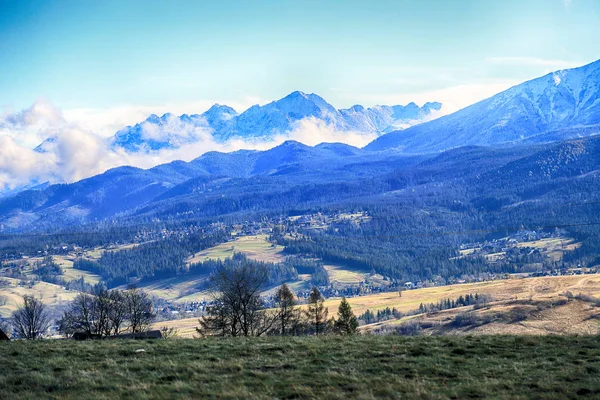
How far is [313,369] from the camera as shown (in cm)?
1948

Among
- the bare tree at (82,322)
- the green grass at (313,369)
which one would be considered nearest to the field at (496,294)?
the bare tree at (82,322)

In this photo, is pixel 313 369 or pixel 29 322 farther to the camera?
pixel 29 322

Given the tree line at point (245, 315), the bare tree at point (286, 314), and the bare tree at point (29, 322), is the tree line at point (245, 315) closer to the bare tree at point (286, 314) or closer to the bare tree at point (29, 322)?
the bare tree at point (286, 314)

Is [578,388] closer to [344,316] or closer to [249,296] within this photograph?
[249,296]

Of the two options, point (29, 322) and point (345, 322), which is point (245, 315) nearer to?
point (345, 322)

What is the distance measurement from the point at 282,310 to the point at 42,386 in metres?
35.3

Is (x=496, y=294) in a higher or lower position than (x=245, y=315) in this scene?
lower

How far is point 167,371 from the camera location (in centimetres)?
1936

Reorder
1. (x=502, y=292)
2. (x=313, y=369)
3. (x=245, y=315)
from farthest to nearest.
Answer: (x=502, y=292) < (x=245, y=315) < (x=313, y=369)

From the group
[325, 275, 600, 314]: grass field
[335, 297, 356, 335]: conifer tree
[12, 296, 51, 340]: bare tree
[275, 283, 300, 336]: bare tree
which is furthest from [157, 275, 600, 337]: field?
[275, 283, 300, 336]: bare tree

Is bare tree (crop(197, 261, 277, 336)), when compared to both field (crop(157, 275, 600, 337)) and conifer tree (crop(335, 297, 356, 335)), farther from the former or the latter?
field (crop(157, 275, 600, 337))

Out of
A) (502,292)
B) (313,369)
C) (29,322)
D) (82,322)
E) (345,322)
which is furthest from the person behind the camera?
(502,292)

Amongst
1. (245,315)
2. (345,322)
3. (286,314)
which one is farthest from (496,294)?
(245,315)

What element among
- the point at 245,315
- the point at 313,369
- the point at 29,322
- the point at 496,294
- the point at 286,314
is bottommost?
the point at 496,294
